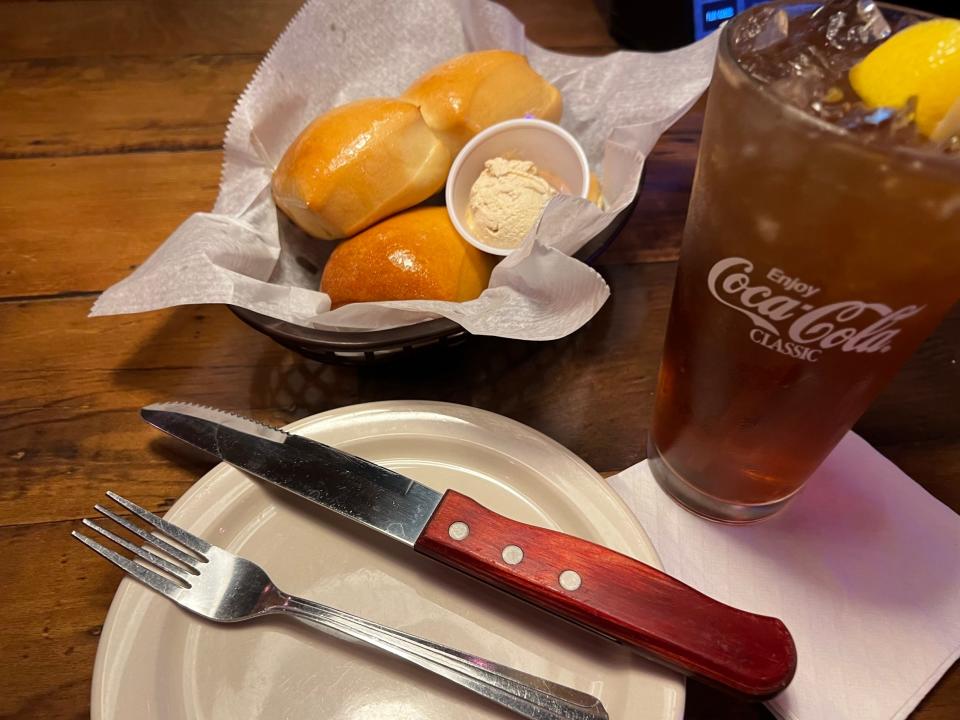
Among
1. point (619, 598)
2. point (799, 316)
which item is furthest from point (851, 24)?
point (619, 598)

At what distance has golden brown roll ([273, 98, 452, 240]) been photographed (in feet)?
2.08

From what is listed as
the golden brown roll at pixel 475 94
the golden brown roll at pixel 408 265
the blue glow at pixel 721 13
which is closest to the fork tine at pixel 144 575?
the golden brown roll at pixel 408 265

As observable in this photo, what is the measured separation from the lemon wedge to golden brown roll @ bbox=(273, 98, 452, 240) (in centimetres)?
43

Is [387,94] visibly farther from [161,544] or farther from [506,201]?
[161,544]

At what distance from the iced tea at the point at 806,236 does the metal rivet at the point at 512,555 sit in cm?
16

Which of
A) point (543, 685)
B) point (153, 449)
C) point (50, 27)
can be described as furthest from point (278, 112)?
point (543, 685)

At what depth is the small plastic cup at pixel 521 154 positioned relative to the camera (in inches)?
26.3

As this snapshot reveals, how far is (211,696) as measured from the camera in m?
0.40

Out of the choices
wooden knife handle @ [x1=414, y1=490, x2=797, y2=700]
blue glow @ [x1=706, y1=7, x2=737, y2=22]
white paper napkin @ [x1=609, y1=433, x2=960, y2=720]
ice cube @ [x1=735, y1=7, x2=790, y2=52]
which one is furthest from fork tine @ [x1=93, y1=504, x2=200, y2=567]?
blue glow @ [x1=706, y1=7, x2=737, y2=22]

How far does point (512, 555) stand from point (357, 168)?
40cm

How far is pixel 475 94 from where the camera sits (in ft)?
2.25

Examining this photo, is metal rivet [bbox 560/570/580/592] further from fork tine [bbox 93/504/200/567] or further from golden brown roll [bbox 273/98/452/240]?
golden brown roll [bbox 273/98/452/240]

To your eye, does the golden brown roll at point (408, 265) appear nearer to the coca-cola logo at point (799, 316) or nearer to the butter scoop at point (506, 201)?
the butter scoop at point (506, 201)

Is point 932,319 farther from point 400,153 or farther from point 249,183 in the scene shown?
point 249,183
